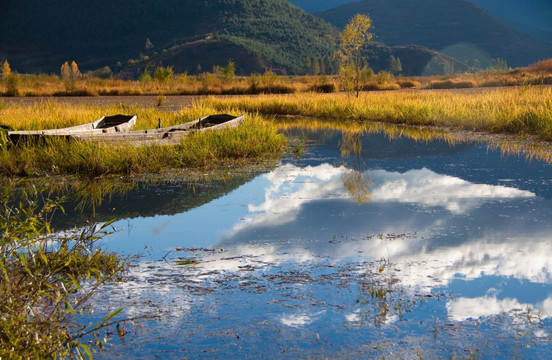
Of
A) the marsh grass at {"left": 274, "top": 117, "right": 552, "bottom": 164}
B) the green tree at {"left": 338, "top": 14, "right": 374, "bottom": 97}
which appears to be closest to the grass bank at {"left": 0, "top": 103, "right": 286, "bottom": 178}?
the marsh grass at {"left": 274, "top": 117, "right": 552, "bottom": 164}

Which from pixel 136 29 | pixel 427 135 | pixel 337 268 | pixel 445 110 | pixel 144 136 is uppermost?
pixel 136 29

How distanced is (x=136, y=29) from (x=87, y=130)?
14135 centimetres

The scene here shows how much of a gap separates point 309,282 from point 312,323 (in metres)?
0.86

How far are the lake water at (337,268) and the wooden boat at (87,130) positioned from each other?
2941 millimetres

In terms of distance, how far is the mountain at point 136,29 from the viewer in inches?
5187

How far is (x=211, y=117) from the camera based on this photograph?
17297mm

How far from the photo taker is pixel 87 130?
12.8 meters

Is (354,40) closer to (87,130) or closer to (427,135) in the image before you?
(427,135)

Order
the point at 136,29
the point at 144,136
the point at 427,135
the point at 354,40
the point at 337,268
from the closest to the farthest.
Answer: the point at 337,268, the point at 144,136, the point at 427,135, the point at 354,40, the point at 136,29

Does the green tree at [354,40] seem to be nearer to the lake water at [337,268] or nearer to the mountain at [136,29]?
the lake water at [337,268]

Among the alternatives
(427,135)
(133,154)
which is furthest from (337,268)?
(427,135)

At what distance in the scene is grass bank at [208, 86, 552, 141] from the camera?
54.0 ft

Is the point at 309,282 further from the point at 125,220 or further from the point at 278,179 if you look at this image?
the point at 278,179

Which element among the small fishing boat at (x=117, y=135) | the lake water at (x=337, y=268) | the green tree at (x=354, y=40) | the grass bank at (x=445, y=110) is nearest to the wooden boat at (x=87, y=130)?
the small fishing boat at (x=117, y=135)
